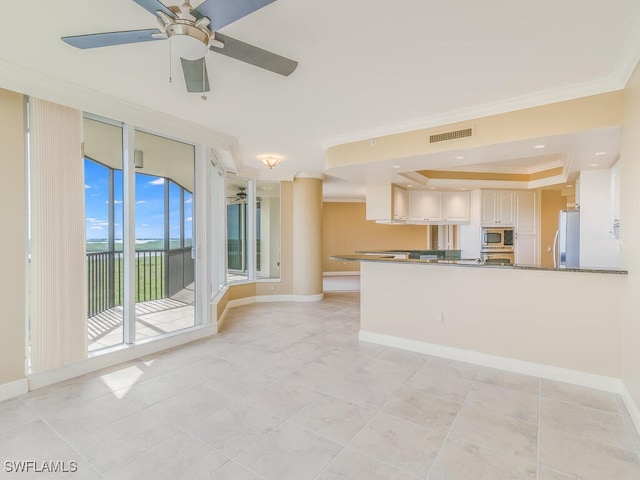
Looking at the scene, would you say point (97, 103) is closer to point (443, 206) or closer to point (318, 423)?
point (318, 423)

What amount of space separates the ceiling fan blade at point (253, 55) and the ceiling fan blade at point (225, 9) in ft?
0.41

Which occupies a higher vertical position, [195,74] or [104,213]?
[195,74]

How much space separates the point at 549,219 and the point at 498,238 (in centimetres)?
119

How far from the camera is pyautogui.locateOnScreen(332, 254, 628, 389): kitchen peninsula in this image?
285 cm

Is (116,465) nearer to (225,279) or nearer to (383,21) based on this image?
(383,21)

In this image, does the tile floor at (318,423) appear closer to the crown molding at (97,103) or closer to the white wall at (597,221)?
the white wall at (597,221)

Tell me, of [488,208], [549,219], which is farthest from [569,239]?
[549,219]

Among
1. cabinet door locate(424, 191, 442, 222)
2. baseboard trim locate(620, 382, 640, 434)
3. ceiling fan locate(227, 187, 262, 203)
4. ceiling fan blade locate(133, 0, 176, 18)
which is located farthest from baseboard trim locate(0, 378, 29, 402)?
cabinet door locate(424, 191, 442, 222)

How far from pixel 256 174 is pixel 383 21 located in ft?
15.9

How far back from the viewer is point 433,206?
652 cm

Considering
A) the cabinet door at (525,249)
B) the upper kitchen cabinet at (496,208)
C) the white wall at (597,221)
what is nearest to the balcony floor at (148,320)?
the white wall at (597,221)

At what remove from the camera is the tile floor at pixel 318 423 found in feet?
6.05

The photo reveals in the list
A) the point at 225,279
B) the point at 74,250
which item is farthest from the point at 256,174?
the point at 74,250

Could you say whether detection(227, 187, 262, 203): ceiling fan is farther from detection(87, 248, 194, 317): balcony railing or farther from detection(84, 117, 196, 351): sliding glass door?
detection(87, 248, 194, 317): balcony railing
